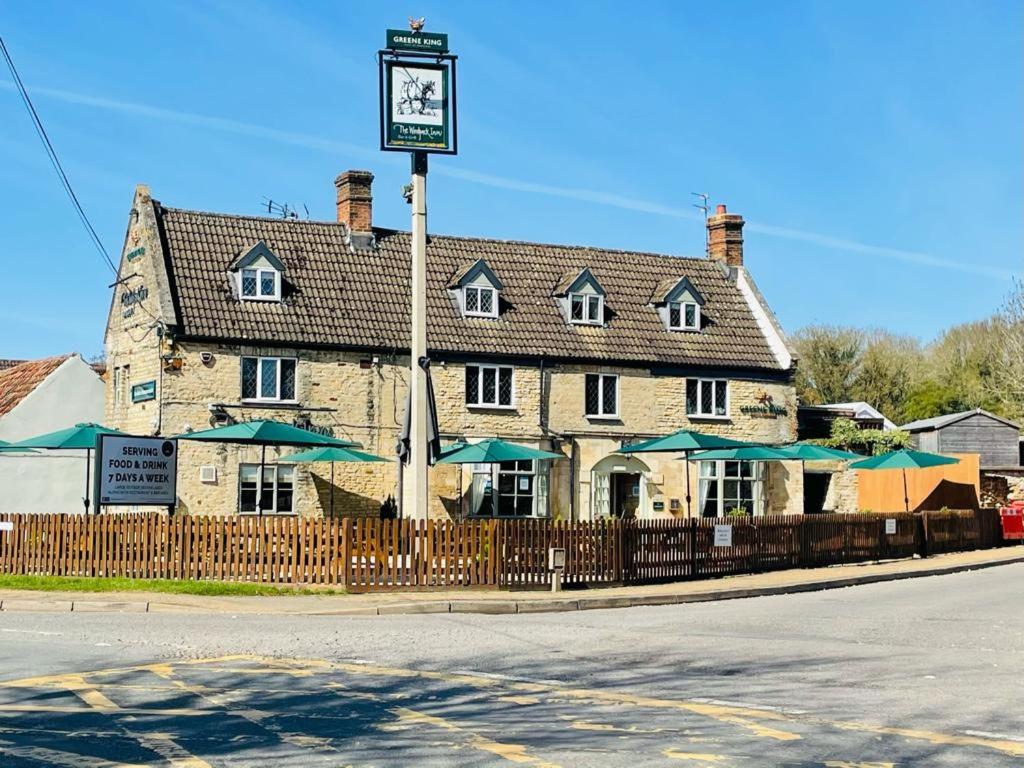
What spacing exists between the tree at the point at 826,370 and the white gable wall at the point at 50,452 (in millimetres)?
39763

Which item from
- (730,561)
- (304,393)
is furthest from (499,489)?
(730,561)

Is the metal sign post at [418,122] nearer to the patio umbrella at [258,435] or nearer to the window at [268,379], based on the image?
the patio umbrella at [258,435]

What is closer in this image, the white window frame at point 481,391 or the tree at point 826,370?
the white window frame at point 481,391

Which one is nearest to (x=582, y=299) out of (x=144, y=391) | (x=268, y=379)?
(x=268, y=379)

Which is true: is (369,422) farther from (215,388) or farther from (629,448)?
(629,448)

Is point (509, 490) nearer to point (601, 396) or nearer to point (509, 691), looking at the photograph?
point (601, 396)

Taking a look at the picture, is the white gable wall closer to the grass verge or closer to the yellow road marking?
the grass verge

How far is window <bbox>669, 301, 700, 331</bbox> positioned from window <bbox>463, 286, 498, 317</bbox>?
240 inches

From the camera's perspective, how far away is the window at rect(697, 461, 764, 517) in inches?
1629

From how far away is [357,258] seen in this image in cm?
3994

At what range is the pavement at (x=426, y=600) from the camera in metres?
20.0

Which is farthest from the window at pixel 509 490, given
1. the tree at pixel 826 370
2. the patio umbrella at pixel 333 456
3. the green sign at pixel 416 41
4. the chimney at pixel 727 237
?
the tree at pixel 826 370

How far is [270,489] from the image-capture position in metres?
36.2

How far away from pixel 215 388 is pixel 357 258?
670 cm
